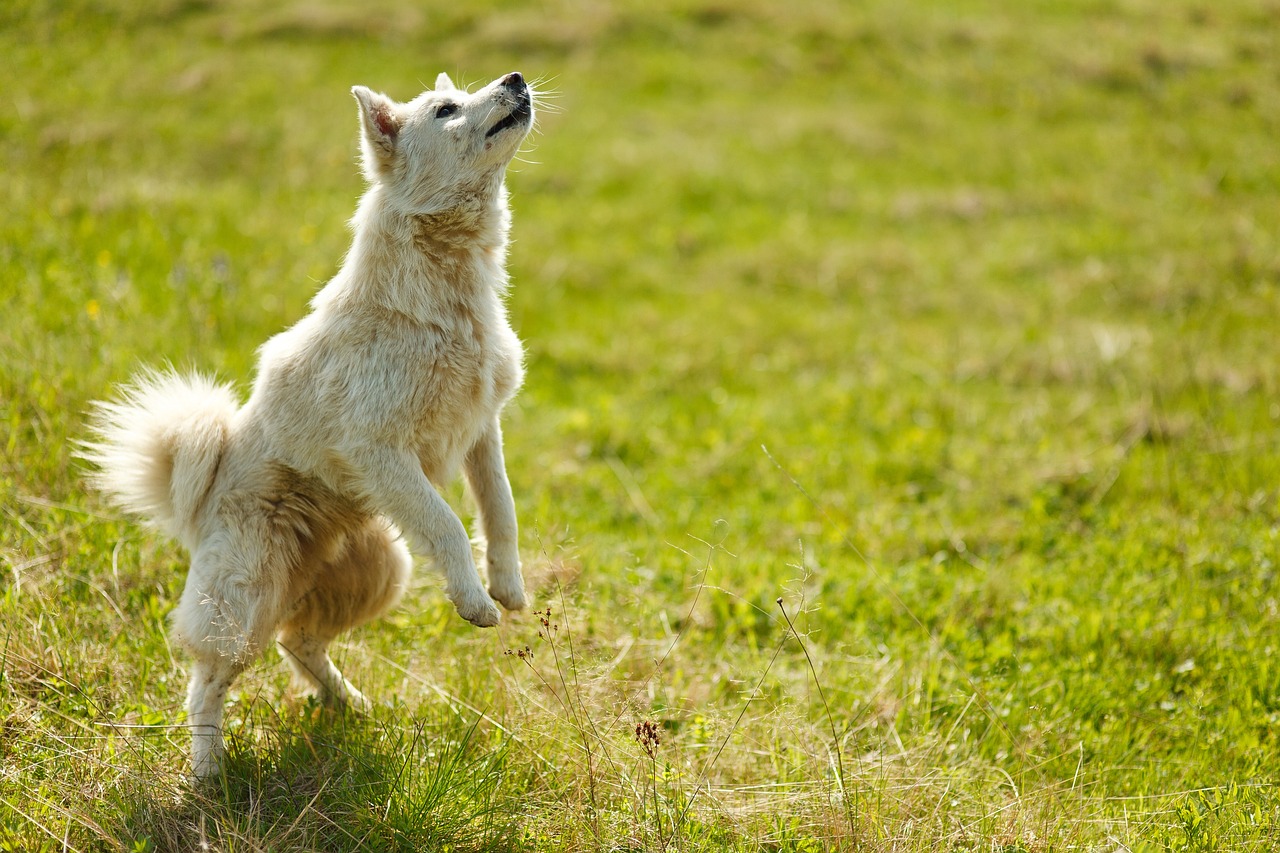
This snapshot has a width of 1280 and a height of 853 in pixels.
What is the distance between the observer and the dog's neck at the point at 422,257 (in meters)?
3.89

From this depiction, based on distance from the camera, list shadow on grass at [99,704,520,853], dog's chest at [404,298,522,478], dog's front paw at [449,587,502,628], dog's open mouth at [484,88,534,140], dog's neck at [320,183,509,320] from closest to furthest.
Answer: shadow on grass at [99,704,520,853], dog's front paw at [449,587,502,628], dog's chest at [404,298,522,478], dog's neck at [320,183,509,320], dog's open mouth at [484,88,534,140]

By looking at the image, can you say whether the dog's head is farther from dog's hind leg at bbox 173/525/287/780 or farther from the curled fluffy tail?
dog's hind leg at bbox 173/525/287/780

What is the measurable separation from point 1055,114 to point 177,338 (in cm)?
1364

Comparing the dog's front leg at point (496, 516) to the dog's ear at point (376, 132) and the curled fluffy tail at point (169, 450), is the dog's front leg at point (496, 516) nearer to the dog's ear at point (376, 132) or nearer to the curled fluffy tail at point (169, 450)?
the curled fluffy tail at point (169, 450)

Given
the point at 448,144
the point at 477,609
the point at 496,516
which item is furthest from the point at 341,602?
the point at 448,144

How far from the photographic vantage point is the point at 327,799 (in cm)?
344

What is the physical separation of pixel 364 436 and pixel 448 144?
125 cm

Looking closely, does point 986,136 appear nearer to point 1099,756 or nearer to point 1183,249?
point 1183,249

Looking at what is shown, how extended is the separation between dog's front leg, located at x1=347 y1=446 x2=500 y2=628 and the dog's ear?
4.08 ft

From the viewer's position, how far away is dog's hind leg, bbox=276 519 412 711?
4.05 m

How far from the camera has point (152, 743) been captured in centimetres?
371

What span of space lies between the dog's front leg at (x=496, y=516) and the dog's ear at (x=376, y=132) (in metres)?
1.16

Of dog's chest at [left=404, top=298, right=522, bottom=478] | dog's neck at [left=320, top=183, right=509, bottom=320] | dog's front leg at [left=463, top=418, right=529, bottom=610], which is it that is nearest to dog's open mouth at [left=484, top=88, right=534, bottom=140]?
dog's neck at [left=320, top=183, right=509, bottom=320]

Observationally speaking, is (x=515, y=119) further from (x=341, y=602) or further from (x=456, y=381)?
(x=341, y=602)
